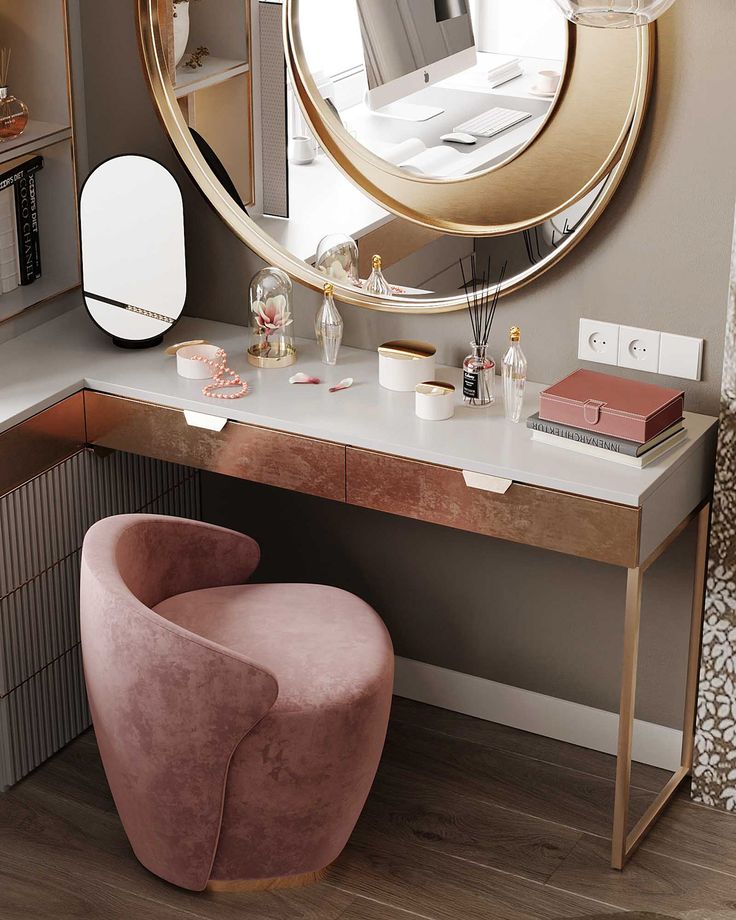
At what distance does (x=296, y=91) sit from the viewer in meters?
2.69

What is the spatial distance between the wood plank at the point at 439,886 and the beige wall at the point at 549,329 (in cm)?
53

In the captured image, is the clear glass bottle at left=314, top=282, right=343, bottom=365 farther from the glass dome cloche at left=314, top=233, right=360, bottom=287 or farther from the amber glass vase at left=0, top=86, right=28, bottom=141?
the amber glass vase at left=0, top=86, right=28, bottom=141

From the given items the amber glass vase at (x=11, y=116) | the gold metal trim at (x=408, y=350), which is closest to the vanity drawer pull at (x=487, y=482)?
the gold metal trim at (x=408, y=350)

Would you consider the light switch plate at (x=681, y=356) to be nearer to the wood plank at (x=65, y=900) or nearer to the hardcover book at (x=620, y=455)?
the hardcover book at (x=620, y=455)

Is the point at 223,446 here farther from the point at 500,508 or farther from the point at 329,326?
the point at 500,508

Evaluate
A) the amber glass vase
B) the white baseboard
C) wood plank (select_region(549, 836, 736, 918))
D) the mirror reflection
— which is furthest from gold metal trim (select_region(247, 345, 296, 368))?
wood plank (select_region(549, 836, 736, 918))

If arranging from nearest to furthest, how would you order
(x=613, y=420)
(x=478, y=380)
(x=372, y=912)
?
(x=613, y=420) → (x=372, y=912) → (x=478, y=380)

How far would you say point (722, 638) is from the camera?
2.60m

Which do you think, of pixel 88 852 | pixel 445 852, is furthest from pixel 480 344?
Result: pixel 88 852

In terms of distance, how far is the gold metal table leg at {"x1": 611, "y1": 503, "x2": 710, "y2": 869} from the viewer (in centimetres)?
232

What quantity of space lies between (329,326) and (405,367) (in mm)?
221

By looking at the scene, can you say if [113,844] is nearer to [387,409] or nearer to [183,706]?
[183,706]

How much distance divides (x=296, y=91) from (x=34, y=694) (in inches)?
55.0

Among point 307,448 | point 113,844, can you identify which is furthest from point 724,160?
point 113,844
